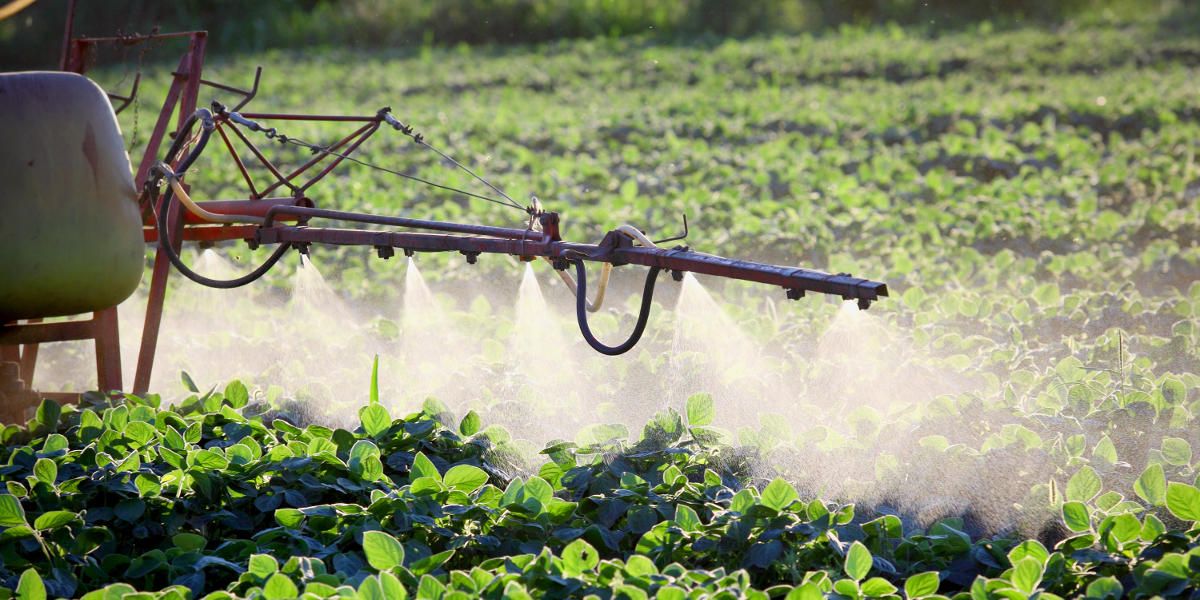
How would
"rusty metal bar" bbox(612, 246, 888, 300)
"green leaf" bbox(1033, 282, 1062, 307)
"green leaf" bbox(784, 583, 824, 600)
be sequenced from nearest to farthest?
"green leaf" bbox(784, 583, 824, 600) < "rusty metal bar" bbox(612, 246, 888, 300) < "green leaf" bbox(1033, 282, 1062, 307)

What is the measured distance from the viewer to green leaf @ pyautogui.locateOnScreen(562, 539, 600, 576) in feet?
7.64

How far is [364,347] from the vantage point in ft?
13.8

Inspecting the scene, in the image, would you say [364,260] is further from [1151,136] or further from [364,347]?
[1151,136]

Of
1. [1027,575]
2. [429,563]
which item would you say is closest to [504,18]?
[429,563]

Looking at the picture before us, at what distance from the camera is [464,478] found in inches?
107

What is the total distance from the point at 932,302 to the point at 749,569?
2.48m

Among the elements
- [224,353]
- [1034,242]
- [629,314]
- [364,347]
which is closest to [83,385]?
[224,353]

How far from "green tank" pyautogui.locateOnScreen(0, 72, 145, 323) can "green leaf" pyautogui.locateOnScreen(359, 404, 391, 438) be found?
0.86 m

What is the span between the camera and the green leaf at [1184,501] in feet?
7.82

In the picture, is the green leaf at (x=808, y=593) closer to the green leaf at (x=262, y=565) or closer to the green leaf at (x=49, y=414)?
the green leaf at (x=262, y=565)

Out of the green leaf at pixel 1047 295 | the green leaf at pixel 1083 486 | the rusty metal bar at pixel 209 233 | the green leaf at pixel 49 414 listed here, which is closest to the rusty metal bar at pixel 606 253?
the rusty metal bar at pixel 209 233

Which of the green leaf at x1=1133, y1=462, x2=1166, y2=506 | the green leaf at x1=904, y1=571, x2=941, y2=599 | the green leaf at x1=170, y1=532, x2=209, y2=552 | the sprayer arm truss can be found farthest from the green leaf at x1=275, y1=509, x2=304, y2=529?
the green leaf at x1=1133, y1=462, x2=1166, y2=506

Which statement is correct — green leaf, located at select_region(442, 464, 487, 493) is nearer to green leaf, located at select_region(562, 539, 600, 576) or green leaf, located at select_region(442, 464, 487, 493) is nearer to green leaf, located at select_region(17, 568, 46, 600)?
green leaf, located at select_region(562, 539, 600, 576)

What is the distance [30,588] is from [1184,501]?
2163 millimetres
